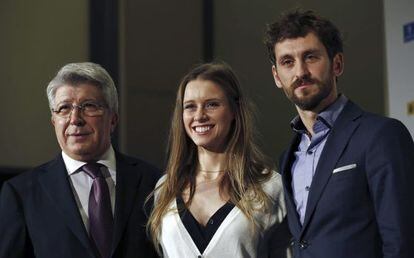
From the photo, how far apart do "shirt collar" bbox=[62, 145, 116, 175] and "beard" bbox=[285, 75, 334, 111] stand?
0.71m

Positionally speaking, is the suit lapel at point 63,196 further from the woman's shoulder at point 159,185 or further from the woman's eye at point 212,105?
the woman's eye at point 212,105

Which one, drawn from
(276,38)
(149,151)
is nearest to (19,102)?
(149,151)

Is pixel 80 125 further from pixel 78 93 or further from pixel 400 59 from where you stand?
pixel 400 59

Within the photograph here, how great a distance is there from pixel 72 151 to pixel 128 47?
2.79m

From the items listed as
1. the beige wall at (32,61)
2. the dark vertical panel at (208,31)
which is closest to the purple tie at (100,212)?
the beige wall at (32,61)

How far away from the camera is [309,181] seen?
251 cm

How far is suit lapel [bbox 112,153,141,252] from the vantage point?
2.70m

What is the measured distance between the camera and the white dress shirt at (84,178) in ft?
9.00

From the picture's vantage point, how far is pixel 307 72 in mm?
2500

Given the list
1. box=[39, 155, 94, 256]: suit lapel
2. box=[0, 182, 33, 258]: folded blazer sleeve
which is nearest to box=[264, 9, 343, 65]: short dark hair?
box=[39, 155, 94, 256]: suit lapel

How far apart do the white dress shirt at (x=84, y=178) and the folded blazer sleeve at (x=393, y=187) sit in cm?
95

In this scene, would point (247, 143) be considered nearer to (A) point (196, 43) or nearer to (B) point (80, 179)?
(B) point (80, 179)

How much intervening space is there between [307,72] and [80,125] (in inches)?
31.3

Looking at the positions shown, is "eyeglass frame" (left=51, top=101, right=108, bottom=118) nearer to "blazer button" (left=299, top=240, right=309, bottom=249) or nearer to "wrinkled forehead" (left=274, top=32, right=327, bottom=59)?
"wrinkled forehead" (left=274, top=32, right=327, bottom=59)
